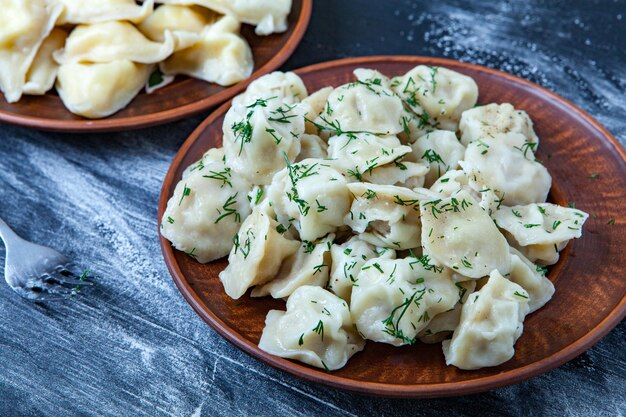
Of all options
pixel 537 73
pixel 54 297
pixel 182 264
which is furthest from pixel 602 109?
pixel 54 297

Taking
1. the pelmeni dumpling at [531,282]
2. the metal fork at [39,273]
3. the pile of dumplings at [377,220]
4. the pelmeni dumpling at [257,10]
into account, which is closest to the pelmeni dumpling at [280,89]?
the pile of dumplings at [377,220]

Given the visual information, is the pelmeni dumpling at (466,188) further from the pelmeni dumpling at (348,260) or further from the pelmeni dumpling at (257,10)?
the pelmeni dumpling at (257,10)

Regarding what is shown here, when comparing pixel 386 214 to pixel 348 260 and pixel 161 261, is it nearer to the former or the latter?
pixel 348 260

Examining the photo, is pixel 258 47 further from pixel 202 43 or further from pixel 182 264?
pixel 182 264

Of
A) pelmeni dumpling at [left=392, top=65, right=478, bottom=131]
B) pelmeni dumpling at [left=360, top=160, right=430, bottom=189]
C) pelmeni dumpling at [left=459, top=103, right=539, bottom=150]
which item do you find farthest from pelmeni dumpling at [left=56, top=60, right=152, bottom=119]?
pelmeni dumpling at [left=459, top=103, right=539, bottom=150]

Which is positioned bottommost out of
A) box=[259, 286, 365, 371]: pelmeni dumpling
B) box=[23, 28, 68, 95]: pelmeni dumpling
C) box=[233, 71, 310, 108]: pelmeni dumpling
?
box=[23, 28, 68, 95]: pelmeni dumpling

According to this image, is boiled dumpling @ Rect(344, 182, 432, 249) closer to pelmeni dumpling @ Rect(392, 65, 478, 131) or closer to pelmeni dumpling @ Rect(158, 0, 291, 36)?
pelmeni dumpling @ Rect(392, 65, 478, 131)
